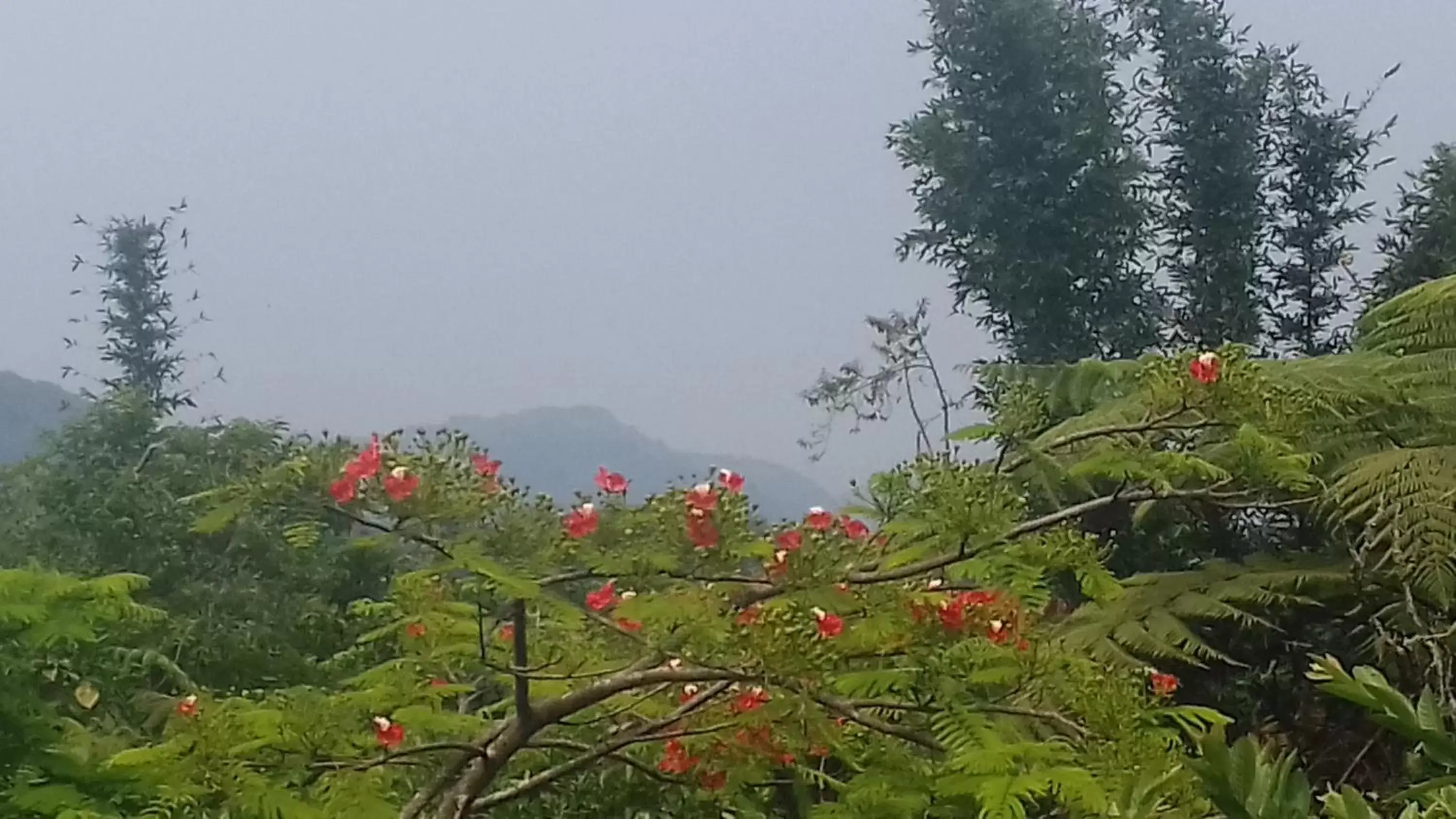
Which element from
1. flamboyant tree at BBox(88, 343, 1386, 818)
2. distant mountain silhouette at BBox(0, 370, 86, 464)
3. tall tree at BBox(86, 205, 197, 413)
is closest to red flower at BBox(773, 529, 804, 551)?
flamboyant tree at BBox(88, 343, 1386, 818)

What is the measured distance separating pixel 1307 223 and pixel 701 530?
1.96 meters

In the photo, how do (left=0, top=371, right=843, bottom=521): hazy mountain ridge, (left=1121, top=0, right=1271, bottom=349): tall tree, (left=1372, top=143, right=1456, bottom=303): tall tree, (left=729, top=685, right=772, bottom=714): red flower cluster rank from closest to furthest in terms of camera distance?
(left=729, top=685, right=772, bottom=714): red flower cluster
(left=1372, top=143, right=1456, bottom=303): tall tree
(left=1121, top=0, right=1271, bottom=349): tall tree
(left=0, top=371, right=843, bottom=521): hazy mountain ridge

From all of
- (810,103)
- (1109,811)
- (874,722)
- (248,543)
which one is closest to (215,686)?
(248,543)

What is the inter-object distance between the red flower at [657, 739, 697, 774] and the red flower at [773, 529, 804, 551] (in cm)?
23

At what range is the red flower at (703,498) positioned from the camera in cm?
105

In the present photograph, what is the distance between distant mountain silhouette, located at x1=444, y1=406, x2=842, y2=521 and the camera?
307cm

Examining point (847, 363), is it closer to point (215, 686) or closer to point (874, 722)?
point (215, 686)

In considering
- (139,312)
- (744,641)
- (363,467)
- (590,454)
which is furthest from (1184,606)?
(139,312)

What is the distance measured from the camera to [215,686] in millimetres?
1946

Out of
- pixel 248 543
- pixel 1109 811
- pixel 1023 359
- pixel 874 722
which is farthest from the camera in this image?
pixel 1023 359

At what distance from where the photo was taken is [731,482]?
1095 millimetres

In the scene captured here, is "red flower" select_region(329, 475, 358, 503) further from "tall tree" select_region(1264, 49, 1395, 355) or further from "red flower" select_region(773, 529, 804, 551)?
"tall tree" select_region(1264, 49, 1395, 355)

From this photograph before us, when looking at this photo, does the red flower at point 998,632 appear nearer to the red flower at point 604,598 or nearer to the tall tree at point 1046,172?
the red flower at point 604,598

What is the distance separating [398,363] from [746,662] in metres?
2.47
